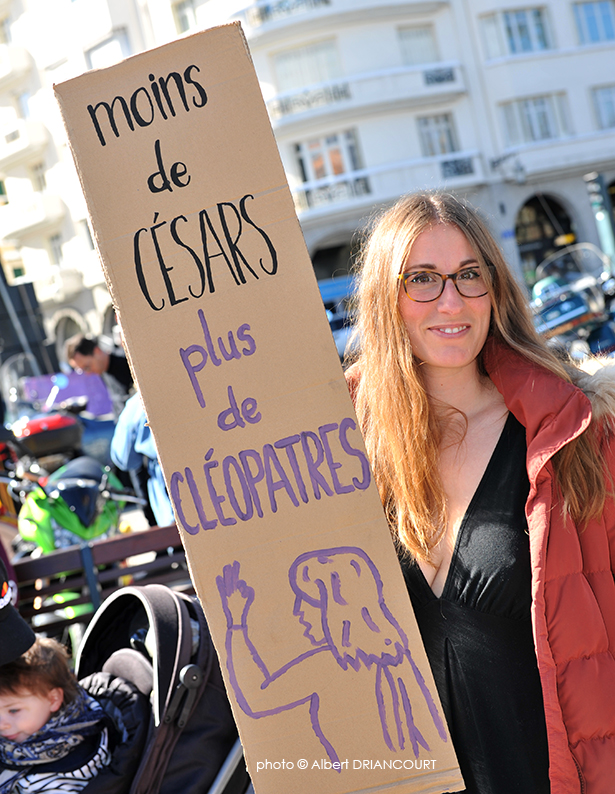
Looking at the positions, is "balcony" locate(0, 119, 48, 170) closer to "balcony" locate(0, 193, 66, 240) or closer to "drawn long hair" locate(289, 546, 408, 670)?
"balcony" locate(0, 193, 66, 240)

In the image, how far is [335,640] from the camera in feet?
4.64

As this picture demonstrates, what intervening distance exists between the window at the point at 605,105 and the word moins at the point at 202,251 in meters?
24.6

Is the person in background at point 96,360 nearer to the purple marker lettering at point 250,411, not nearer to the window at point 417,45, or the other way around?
the purple marker lettering at point 250,411

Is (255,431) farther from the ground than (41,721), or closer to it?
farther from the ground

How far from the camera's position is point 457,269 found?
1.64 meters

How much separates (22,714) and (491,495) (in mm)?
1500

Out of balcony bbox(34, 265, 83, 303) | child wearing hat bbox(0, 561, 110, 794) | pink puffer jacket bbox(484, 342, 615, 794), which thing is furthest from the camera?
balcony bbox(34, 265, 83, 303)

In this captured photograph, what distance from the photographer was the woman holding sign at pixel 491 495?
140 cm

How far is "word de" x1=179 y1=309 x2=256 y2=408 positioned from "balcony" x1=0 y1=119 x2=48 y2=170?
88.9ft

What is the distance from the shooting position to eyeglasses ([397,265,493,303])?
1640 mm

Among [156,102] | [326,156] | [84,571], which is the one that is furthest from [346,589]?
[326,156]

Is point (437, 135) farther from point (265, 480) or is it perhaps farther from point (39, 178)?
point (265, 480)

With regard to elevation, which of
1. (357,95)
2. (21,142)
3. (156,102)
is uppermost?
(21,142)

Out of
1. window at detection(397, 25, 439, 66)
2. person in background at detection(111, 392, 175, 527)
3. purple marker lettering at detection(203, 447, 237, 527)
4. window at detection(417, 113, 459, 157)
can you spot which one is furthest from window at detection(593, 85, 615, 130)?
purple marker lettering at detection(203, 447, 237, 527)
